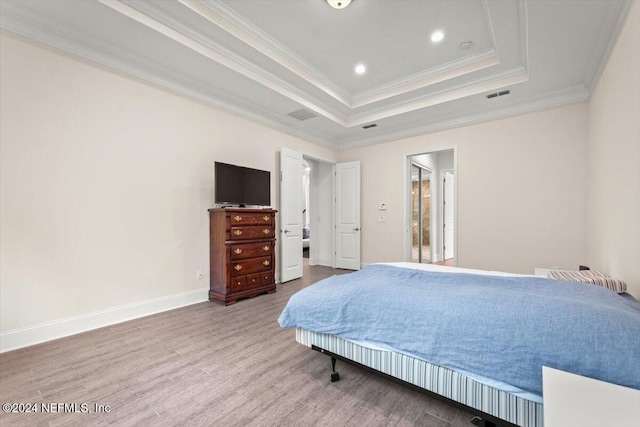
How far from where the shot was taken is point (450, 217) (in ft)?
23.4

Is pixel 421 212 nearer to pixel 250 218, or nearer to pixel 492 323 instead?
pixel 250 218

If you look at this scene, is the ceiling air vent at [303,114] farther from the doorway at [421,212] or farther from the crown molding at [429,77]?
the doorway at [421,212]

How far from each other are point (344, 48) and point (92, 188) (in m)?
3.14

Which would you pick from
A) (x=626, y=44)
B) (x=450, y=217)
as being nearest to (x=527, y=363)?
(x=626, y=44)

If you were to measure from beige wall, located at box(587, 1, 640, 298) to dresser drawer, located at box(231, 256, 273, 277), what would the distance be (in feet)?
12.1

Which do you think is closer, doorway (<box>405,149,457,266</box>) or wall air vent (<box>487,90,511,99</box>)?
wall air vent (<box>487,90,511,99</box>)

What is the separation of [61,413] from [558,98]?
5913 millimetres

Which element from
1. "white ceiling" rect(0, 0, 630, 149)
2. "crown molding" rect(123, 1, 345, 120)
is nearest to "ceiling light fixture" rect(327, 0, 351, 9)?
"white ceiling" rect(0, 0, 630, 149)

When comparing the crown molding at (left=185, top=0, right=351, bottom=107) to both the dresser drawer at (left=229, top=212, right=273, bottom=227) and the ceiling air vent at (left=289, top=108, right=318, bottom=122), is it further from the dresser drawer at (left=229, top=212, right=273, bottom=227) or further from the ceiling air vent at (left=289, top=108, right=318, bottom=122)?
the dresser drawer at (left=229, top=212, right=273, bottom=227)

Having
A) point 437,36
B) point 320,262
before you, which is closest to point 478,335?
point 437,36

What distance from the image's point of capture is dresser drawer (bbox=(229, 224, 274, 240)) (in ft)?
11.5

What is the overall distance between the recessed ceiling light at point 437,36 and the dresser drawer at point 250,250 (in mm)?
3292

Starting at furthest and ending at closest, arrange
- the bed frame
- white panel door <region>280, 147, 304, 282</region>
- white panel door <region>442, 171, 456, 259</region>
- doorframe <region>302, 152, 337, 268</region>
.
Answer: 1. white panel door <region>442, 171, 456, 259</region>
2. doorframe <region>302, 152, 337, 268</region>
3. white panel door <region>280, 147, 304, 282</region>
4. the bed frame

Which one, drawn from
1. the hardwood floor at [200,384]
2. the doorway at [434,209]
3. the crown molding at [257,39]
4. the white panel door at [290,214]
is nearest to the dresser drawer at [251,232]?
the white panel door at [290,214]
